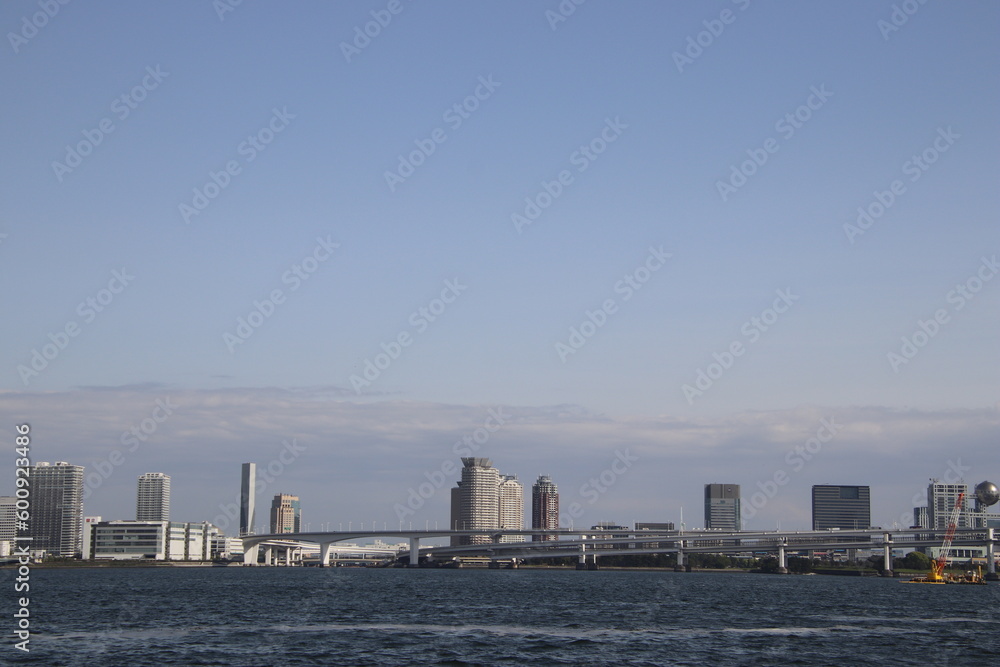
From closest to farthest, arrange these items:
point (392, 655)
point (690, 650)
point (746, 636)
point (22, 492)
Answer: point (22, 492), point (392, 655), point (690, 650), point (746, 636)

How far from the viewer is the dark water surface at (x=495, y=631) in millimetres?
53500

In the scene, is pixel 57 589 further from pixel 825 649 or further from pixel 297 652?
pixel 825 649

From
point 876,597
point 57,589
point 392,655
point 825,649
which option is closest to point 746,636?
point 825,649

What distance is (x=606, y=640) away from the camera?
6169 cm

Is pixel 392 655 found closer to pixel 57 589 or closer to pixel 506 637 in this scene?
pixel 506 637

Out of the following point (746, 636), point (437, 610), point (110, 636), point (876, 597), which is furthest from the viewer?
point (876, 597)

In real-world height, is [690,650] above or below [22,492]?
below

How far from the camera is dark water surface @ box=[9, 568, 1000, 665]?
53.5 metres

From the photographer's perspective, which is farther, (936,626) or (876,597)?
(876,597)

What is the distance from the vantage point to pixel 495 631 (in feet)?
A: 218

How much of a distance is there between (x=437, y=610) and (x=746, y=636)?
2819cm

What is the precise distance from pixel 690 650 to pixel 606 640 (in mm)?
6037

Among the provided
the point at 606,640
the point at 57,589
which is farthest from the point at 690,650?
Answer: the point at 57,589

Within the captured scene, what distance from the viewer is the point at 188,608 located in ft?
282
